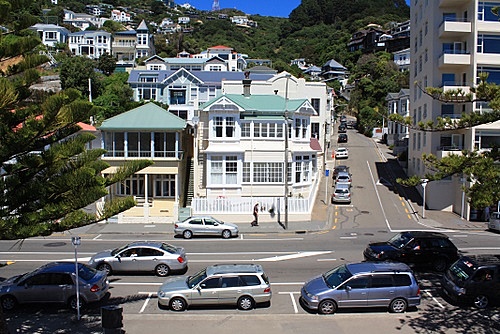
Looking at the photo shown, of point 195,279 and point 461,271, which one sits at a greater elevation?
point 461,271

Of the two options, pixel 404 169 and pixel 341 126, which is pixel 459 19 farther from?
pixel 341 126

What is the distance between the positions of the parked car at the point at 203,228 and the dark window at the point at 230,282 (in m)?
10.9

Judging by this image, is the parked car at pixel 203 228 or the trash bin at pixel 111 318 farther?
the parked car at pixel 203 228

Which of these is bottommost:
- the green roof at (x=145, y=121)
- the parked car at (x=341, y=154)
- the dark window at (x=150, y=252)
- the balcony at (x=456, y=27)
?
the dark window at (x=150, y=252)

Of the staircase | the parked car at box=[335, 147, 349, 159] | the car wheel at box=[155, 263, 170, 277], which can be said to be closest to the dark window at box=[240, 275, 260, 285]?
the car wheel at box=[155, 263, 170, 277]

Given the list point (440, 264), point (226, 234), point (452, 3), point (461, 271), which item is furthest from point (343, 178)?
point (461, 271)

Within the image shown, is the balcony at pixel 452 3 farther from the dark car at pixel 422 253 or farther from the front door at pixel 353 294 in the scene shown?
the front door at pixel 353 294

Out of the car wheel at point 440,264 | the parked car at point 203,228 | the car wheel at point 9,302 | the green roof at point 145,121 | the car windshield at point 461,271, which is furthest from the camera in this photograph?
the green roof at point 145,121

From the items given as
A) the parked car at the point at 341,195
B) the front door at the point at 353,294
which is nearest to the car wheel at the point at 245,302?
the front door at the point at 353,294

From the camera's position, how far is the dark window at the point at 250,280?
50.4ft

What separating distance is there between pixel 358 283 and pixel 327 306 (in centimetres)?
118

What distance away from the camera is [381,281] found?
15.2m

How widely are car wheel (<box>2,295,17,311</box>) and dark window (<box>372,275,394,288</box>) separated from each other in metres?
11.1

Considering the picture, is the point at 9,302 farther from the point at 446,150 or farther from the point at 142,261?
the point at 446,150
